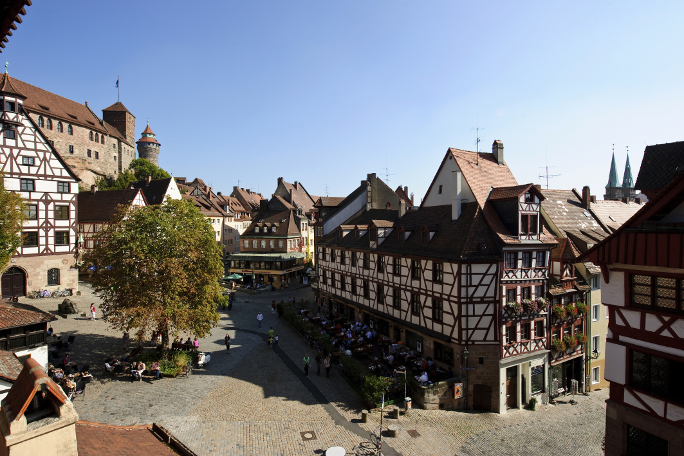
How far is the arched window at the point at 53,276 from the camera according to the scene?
3616cm

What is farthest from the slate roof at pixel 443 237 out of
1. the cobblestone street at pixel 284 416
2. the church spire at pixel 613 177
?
the church spire at pixel 613 177

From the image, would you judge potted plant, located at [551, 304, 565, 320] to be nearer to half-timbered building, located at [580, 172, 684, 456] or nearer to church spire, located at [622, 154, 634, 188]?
half-timbered building, located at [580, 172, 684, 456]

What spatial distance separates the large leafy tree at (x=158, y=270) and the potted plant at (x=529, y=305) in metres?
17.5

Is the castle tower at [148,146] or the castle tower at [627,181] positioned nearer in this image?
the castle tower at [627,181]

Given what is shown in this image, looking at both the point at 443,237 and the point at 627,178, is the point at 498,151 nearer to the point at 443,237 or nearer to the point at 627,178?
the point at 443,237

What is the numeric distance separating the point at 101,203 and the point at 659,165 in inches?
2083

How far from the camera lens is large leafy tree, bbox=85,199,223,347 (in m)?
21.5

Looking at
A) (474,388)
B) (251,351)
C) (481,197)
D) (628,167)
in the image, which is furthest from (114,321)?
(628,167)

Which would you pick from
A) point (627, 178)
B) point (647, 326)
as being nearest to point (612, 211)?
point (647, 326)

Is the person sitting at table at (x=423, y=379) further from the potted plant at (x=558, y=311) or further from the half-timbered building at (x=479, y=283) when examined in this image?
the potted plant at (x=558, y=311)

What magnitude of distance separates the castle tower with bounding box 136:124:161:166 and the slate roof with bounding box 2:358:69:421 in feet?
348

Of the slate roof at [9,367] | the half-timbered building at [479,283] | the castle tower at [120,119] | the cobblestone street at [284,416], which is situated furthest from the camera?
the castle tower at [120,119]

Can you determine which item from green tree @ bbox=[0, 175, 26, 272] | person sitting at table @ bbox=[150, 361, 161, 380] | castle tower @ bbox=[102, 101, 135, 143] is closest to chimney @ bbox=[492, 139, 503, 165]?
person sitting at table @ bbox=[150, 361, 161, 380]

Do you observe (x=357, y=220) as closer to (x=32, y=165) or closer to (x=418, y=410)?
(x=418, y=410)
